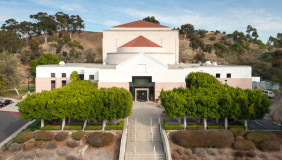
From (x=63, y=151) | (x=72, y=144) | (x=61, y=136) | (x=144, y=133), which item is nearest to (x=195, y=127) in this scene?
(x=144, y=133)

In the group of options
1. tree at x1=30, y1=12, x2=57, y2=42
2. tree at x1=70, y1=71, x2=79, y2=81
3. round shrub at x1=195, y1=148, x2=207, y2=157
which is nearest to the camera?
round shrub at x1=195, y1=148, x2=207, y2=157

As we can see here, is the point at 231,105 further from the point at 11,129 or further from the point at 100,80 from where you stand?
the point at 11,129

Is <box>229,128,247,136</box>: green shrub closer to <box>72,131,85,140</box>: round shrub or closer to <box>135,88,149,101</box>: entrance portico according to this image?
<box>72,131,85,140</box>: round shrub

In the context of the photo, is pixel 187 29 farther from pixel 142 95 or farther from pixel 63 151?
pixel 63 151

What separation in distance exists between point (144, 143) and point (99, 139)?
550cm

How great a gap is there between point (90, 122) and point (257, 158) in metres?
21.7

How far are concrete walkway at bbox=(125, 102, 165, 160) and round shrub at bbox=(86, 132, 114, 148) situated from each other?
7.64 ft

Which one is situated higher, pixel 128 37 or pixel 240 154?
pixel 128 37

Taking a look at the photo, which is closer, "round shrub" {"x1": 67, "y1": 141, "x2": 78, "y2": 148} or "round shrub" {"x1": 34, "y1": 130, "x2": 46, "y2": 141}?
"round shrub" {"x1": 67, "y1": 141, "x2": 78, "y2": 148}

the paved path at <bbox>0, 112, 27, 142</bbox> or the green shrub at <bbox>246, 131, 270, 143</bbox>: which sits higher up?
the green shrub at <bbox>246, 131, 270, 143</bbox>

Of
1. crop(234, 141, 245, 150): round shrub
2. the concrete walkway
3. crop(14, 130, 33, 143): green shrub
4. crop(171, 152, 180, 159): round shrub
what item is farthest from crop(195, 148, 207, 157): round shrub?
crop(14, 130, 33, 143): green shrub

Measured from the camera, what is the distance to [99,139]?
22.8 m

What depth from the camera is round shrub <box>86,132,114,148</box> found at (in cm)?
2267

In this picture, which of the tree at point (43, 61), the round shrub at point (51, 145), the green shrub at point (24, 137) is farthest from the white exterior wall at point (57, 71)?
the tree at point (43, 61)
